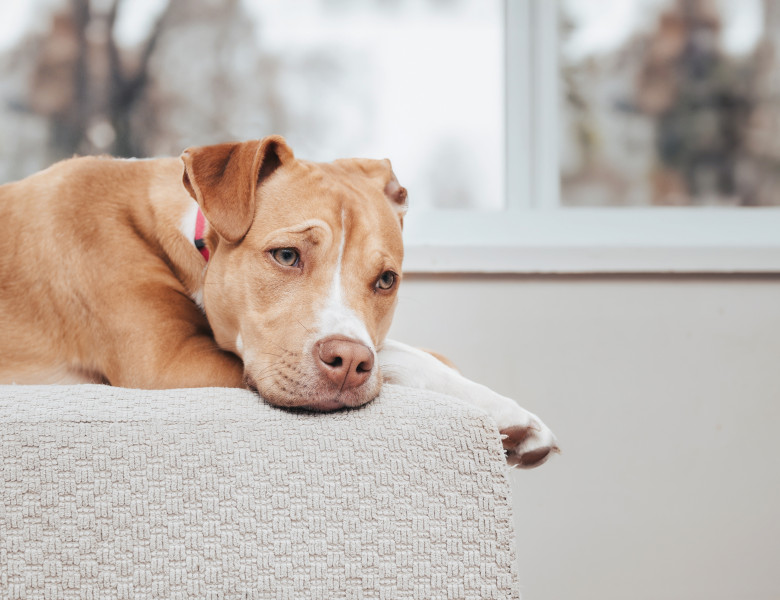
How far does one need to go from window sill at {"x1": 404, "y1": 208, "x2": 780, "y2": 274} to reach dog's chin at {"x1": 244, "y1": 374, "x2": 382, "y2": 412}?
1349mm

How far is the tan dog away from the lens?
1.33 meters

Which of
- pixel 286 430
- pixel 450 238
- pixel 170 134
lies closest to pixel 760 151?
pixel 450 238

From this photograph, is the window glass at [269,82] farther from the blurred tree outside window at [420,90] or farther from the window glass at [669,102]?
the window glass at [669,102]

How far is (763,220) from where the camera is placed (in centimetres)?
270

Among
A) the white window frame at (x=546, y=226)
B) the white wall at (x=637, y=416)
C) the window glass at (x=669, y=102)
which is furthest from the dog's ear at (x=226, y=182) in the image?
the window glass at (x=669, y=102)

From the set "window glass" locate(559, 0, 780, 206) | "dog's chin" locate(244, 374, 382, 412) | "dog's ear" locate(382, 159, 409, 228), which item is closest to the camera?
"dog's chin" locate(244, 374, 382, 412)

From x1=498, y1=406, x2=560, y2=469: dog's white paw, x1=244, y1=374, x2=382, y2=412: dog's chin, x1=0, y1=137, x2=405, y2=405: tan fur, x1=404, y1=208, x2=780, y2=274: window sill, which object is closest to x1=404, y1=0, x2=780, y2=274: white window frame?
x1=404, y1=208, x2=780, y2=274: window sill

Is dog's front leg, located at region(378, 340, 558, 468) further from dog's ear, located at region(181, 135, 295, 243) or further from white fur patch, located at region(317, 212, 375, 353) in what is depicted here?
dog's ear, located at region(181, 135, 295, 243)

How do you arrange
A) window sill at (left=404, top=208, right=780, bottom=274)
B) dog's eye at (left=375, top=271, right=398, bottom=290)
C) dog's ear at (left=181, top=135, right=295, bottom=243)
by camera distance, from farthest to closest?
1. window sill at (left=404, top=208, right=780, bottom=274)
2. dog's eye at (left=375, top=271, right=398, bottom=290)
3. dog's ear at (left=181, top=135, right=295, bottom=243)

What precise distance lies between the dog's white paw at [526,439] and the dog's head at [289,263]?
279mm

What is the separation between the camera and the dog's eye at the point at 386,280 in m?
1.51

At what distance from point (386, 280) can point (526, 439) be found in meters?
0.45

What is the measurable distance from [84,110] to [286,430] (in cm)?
201

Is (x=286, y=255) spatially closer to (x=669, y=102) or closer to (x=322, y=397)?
(x=322, y=397)
